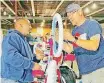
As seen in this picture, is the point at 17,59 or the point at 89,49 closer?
the point at 89,49

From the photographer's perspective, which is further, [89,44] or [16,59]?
[16,59]

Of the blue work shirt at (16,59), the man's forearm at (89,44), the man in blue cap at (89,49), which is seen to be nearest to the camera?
the man's forearm at (89,44)

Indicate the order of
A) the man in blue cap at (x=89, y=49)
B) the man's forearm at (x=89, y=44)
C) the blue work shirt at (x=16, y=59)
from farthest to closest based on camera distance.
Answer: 1. the blue work shirt at (x=16, y=59)
2. the man in blue cap at (x=89, y=49)
3. the man's forearm at (x=89, y=44)

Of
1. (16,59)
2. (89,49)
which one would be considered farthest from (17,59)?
(89,49)

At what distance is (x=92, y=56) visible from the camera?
2.62 m

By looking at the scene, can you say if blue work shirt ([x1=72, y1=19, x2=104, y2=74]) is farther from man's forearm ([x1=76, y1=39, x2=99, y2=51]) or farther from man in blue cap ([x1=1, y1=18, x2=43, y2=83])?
man in blue cap ([x1=1, y1=18, x2=43, y2=83])

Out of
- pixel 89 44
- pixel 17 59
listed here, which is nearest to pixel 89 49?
pixel 89 44

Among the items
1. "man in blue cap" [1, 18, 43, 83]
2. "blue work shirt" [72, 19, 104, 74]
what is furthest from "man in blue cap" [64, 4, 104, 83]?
"man in blue cap" [1, 18, 43, 83]

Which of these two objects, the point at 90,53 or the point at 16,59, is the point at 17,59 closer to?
the point at 16,59

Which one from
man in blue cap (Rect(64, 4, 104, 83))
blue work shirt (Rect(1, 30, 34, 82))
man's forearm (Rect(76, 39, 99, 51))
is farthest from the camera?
blue work shirt (Rect(1, 30, 34, 82))

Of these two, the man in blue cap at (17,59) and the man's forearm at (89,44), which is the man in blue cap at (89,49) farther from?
Answer: the man in blue cap at (17,59)

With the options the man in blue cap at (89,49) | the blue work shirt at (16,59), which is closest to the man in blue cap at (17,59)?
the blue work shirt at (16,59)

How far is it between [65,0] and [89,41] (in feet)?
27.5

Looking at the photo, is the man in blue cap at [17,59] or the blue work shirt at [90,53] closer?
the blue work shirt at [90,53]
